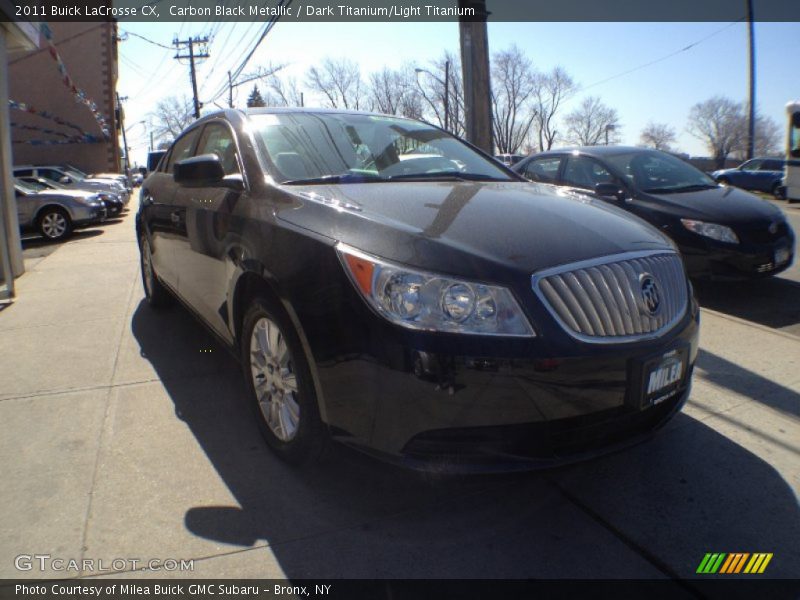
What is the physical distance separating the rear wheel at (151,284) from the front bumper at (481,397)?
377 centimetres

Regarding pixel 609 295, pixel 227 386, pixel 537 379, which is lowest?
pixel 227 386

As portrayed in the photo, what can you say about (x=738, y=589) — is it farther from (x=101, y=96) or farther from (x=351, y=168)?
(x=101, y=96)

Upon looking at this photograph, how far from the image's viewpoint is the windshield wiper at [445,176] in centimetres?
329

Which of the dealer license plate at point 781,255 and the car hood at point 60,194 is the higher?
the car hood at point 60,194

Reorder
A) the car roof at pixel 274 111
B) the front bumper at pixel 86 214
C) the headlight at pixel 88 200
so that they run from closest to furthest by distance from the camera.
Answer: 1. the car roof at pixel 274 111
2. the front bumper at pixel 86 214
3. the headlight at pixel 88 200

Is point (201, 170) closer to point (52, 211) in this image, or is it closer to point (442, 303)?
point (442, 303)

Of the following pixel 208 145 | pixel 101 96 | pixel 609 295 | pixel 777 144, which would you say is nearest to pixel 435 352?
pixel 609 295

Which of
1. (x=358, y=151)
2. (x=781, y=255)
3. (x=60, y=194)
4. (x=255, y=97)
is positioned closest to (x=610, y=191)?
(x=781, y=255)

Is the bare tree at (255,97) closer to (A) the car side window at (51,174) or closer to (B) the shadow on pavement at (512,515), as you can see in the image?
(A) the car side window at (51,174)

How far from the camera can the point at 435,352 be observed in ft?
6.59

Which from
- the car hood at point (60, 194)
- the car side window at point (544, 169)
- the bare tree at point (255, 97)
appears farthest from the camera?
the bare tree at point (255, 97)

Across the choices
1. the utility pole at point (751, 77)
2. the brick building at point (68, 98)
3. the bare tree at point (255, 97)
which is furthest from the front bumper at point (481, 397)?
the bare tree at point (255, 97)

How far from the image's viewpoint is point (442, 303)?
207 cm

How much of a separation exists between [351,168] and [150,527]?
76.3 inches
